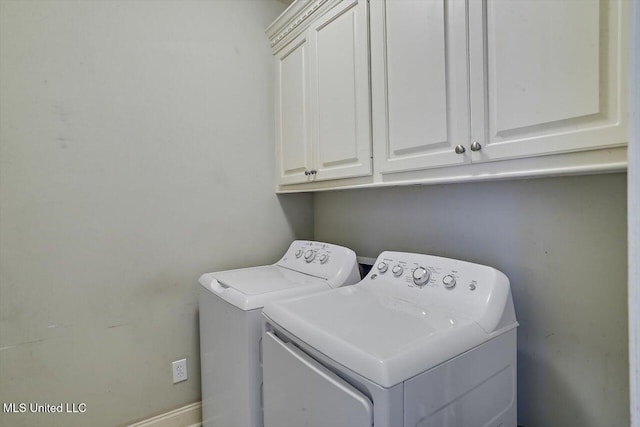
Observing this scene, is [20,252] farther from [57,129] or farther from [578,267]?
[578,267]

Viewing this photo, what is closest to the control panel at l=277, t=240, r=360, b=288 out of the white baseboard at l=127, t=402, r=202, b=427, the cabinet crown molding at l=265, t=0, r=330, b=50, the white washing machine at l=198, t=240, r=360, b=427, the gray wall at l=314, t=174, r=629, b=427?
the white washing machine at l=198, t=240, r=360, b=427

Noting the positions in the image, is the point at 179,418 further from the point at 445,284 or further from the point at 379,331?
the point at 445,284

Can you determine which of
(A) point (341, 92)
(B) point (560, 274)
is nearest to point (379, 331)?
(B) point (560, 274)

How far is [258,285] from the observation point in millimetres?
1395

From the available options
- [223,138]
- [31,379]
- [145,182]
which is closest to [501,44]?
[223,138]

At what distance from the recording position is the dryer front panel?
2.38ft

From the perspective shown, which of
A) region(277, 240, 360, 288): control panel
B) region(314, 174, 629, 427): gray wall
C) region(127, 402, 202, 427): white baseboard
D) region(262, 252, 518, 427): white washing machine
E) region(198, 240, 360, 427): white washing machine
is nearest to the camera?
region(262, 252, 518, 427): white washing machine

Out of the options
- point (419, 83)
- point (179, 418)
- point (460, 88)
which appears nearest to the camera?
point (460, 88)

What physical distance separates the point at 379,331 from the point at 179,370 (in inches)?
53.5

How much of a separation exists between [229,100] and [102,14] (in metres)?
0.68

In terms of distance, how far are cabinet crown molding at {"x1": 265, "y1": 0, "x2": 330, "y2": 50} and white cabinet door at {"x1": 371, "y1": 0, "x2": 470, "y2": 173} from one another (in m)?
0.44

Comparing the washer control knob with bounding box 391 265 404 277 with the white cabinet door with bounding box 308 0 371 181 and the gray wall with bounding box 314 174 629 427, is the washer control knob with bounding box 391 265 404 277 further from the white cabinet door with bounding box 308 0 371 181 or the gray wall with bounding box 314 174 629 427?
the white cabinet door with bounding box 308 0 371 181

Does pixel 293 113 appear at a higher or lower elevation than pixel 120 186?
higher

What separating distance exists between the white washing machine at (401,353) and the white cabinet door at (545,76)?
0.45 metres
